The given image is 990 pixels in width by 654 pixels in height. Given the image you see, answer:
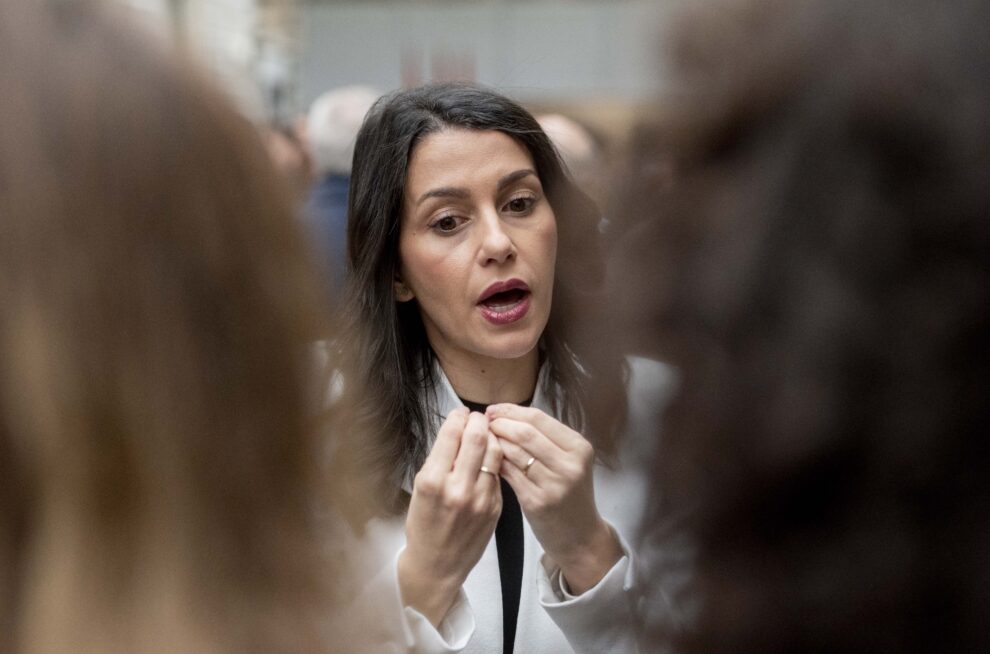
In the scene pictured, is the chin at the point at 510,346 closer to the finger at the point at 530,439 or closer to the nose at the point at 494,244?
the nose at the point at 494,244

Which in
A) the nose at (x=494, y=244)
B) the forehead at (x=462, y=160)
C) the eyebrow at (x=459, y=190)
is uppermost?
the forehead at (x=462, y=160)

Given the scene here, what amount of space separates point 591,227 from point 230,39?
14.1 meters

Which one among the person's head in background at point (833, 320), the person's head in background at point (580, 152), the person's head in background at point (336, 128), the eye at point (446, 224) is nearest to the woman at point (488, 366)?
the eye at point (446, 224)

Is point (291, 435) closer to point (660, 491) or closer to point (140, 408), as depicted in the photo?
point (140, 408)

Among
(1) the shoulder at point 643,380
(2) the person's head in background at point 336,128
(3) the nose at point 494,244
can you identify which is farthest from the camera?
(2) the person's head in background at point 336,128

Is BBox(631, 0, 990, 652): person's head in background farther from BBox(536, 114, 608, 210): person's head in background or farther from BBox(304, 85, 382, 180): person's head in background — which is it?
BBox(304, 85, 382, 180): person's head in background

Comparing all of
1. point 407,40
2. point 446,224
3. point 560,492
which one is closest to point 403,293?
point 446,224

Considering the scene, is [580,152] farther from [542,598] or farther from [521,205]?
[542,598]

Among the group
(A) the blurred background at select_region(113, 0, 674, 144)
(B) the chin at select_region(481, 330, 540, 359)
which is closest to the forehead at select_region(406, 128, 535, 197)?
(B) the chin at select_region(481, 330, 540, 359)

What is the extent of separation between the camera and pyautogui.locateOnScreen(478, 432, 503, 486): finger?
1.74 meters

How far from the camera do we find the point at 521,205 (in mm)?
2088

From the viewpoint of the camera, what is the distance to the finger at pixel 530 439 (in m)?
1.75

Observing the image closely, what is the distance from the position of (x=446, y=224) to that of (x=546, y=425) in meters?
0.47

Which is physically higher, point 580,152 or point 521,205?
point 521,205
